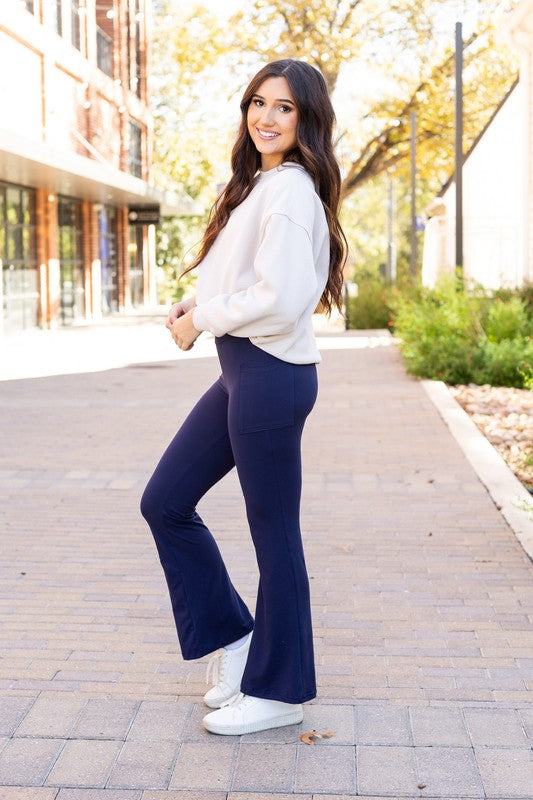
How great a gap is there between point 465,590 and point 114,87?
29.1 metres

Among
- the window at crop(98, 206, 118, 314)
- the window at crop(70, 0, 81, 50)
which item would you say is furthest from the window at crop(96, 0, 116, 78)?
the window at crop(98, 206, 118, 314)

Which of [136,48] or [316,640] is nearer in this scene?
[316,640]

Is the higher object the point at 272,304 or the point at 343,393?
the point at 272,304

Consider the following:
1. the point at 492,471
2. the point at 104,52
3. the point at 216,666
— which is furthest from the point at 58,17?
the point at 216,666

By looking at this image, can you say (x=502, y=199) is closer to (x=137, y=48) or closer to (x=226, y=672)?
(x=137, y=48)

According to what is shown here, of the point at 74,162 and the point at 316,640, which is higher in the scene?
the point at 74,162

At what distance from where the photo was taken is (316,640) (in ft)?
14.2

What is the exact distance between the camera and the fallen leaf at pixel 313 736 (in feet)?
11.1

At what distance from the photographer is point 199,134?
151 ft

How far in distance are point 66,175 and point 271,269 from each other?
20.1m

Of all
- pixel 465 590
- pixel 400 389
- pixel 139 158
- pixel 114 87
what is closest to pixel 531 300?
pixel 400 389

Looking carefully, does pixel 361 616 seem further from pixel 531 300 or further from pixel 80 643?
pixel 531 300

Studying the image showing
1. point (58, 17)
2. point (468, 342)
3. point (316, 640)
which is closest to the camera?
point (316, 640)

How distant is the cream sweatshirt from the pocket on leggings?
5 centimetres
